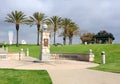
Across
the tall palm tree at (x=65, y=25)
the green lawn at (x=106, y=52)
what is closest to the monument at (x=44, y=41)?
the green lawn at (x=106, y=52)

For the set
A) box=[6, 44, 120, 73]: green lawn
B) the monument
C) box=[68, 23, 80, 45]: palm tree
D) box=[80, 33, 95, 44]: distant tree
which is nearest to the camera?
box=[6, 44, 120, 73]: green lawn

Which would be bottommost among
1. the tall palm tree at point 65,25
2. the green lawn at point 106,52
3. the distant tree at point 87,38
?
the green lawn at point 106,52

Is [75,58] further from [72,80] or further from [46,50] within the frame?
[72,80]

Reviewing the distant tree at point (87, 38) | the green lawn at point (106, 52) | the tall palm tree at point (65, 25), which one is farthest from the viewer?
the distant tree at point (87, 38)

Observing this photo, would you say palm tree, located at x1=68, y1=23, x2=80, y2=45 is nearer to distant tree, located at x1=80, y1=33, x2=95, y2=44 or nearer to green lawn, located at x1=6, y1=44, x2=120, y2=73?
distant tree, located at x1=80, y1=33, x2=95, y2=44

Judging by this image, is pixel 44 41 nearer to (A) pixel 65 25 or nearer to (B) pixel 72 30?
(A) pixel 65 25

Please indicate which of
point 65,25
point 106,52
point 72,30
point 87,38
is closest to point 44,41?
point 106,52

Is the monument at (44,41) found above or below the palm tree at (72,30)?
below

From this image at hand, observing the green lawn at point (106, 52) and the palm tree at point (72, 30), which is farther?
the palm tree at point (72, 30)

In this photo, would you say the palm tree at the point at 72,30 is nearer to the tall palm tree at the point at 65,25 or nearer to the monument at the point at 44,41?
the tall palm tree at the point at 65,25

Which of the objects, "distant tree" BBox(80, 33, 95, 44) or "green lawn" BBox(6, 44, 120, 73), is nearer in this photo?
"green lawn" BBox(6, 44, 120, 73)

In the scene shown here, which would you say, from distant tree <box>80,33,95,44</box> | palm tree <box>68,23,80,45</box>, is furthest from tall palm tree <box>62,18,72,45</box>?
distant tree <box>80,33,95,44</box>

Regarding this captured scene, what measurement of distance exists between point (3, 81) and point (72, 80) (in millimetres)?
3631

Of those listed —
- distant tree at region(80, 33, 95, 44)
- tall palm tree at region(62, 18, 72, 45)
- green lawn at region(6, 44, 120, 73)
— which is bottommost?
green lawn at region(6, 44, 120, 73)
